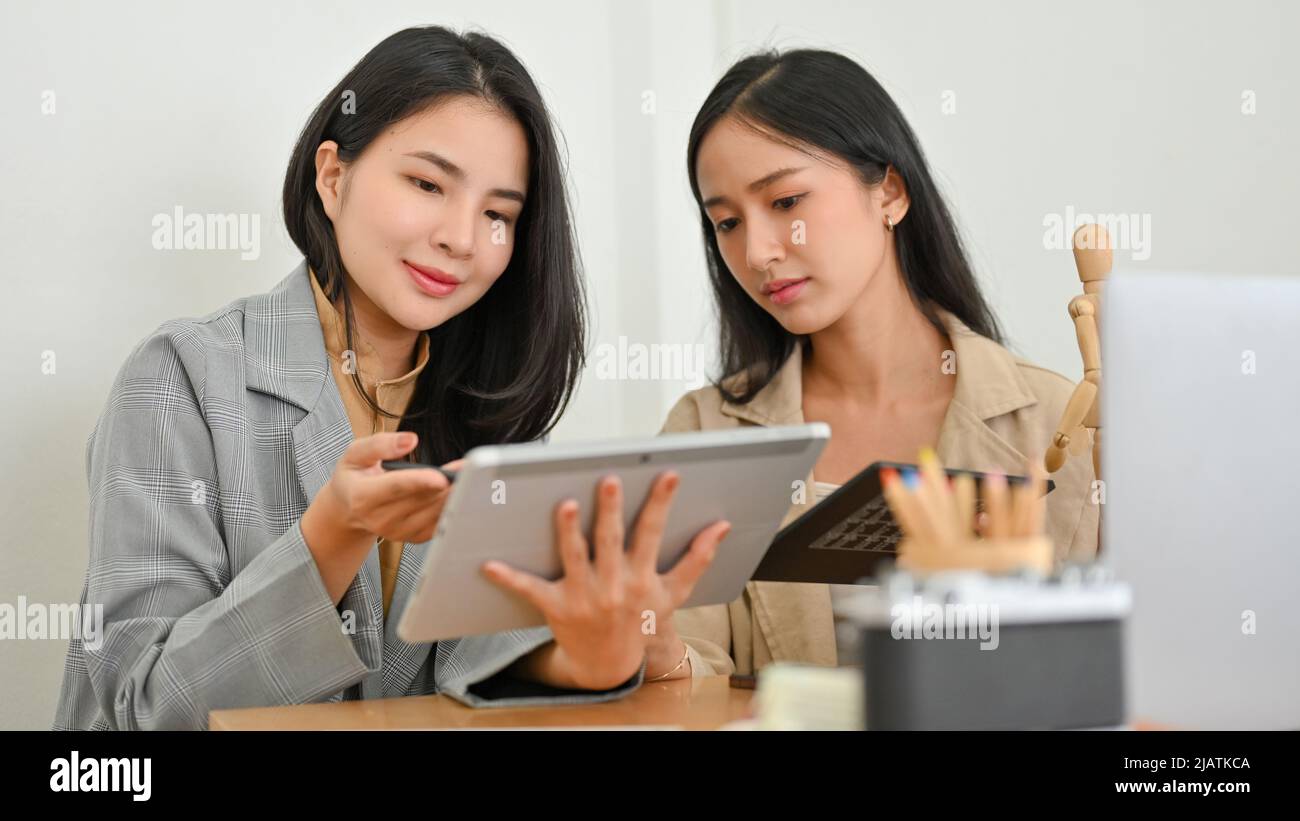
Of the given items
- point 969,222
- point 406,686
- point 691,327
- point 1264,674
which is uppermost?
point 969,222

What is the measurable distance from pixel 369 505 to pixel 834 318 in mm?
917

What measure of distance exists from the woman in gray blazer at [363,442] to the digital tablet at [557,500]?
0.02m

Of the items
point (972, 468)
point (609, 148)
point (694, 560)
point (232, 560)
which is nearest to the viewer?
point (694, 560)

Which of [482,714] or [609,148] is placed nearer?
[482,714]

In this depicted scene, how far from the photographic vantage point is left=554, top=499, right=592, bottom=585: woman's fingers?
2.94 feet

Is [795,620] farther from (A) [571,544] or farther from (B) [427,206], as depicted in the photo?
(A) [571,544]

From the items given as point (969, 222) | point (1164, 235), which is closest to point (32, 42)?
point (969, 222)

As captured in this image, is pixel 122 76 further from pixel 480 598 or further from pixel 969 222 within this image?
pixel 969 222

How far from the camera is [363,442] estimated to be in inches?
41.6

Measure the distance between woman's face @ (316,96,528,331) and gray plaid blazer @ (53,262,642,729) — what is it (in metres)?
0.10

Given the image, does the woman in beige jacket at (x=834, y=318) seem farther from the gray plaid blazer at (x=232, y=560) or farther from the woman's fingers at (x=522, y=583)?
the woman's fingers at (x=522, y=583)

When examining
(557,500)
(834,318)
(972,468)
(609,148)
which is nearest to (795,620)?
(972,468)
